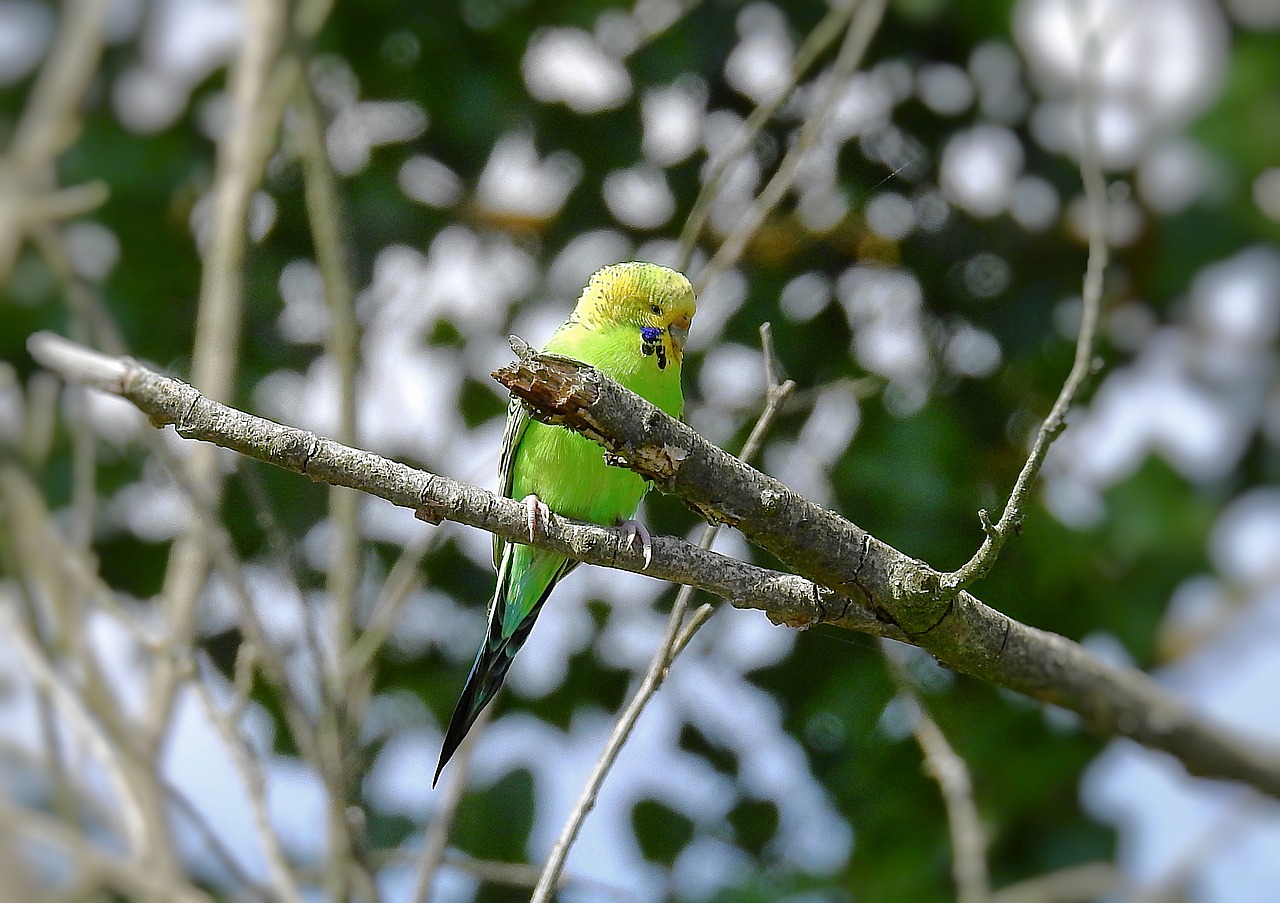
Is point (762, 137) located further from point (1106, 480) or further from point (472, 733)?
point (472, 733)

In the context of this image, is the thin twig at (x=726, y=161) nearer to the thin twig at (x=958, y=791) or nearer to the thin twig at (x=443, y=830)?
the thin twig at (x=958, y=791)

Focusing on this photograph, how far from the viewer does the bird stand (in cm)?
261

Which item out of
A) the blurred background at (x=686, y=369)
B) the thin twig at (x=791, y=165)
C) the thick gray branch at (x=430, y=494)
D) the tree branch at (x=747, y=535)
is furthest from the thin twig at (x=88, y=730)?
the thin twig at (x=791, y=165)

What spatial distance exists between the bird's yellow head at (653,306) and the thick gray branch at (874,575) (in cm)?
103

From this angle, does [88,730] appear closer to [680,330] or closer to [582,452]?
[582,452]

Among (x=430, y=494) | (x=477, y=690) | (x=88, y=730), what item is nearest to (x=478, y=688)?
(x=477, y=690)

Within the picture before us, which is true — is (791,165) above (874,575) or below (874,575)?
above

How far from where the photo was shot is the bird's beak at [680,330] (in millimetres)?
2602

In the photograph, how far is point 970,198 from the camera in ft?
10.5

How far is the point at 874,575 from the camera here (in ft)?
5.43

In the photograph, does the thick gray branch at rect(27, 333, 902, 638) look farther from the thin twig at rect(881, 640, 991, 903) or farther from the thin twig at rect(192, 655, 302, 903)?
the thin twig at rect(192, 655, 302, 903)

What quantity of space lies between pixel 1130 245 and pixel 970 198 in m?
0.50

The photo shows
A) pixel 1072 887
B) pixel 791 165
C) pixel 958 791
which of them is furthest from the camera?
pixel 1072 887

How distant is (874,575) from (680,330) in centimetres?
109
